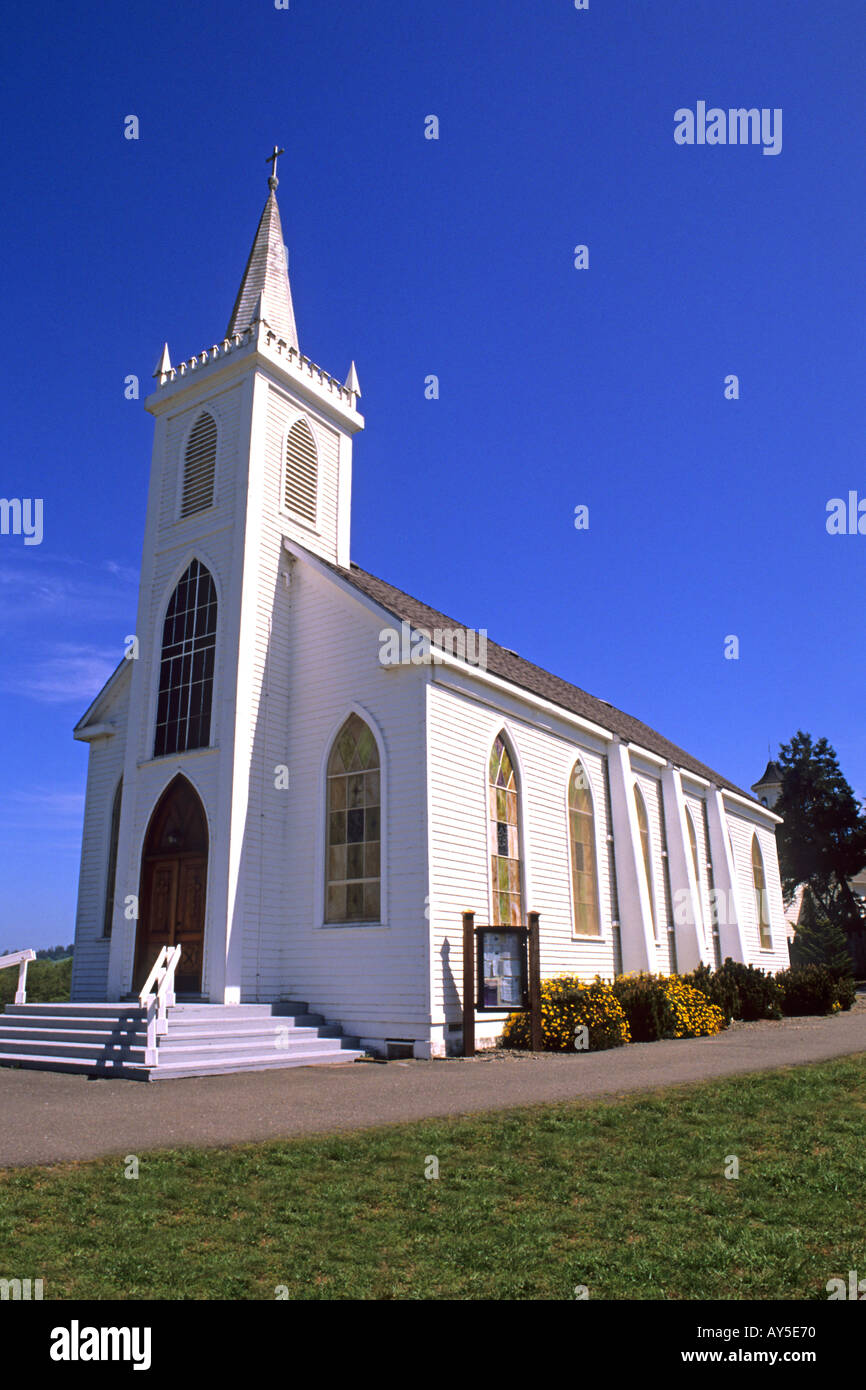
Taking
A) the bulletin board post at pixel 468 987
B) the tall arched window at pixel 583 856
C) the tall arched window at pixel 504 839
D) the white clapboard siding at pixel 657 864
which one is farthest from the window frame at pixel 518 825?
the white clapboard siding at pixel 657 864

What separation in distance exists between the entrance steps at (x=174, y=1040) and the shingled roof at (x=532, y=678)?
679 cm

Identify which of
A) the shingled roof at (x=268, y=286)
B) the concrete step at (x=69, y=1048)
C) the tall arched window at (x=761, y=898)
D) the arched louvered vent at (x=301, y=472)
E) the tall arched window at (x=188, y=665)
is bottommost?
the concrete step at (x=69, y=1048)

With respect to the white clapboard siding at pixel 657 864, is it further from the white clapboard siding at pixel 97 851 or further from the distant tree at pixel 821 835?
the distant tree at pixel 821 835

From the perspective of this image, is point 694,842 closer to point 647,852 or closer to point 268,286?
point 647,852

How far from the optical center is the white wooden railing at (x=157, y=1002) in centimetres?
1250

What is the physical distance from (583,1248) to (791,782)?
5894 centimetres

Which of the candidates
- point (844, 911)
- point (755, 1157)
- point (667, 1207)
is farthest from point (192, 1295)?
point (844, 911)

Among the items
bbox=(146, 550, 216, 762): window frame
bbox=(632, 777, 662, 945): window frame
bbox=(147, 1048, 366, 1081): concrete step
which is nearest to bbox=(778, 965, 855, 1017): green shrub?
bbox=(632, 777, 662, 945): window frame

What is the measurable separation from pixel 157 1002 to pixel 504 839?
7198 millimetres

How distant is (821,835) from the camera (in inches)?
2299

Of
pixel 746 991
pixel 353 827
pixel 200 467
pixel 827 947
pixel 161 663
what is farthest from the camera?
pixel 827 947

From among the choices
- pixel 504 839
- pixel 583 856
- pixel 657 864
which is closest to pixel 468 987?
pixel 504 839
